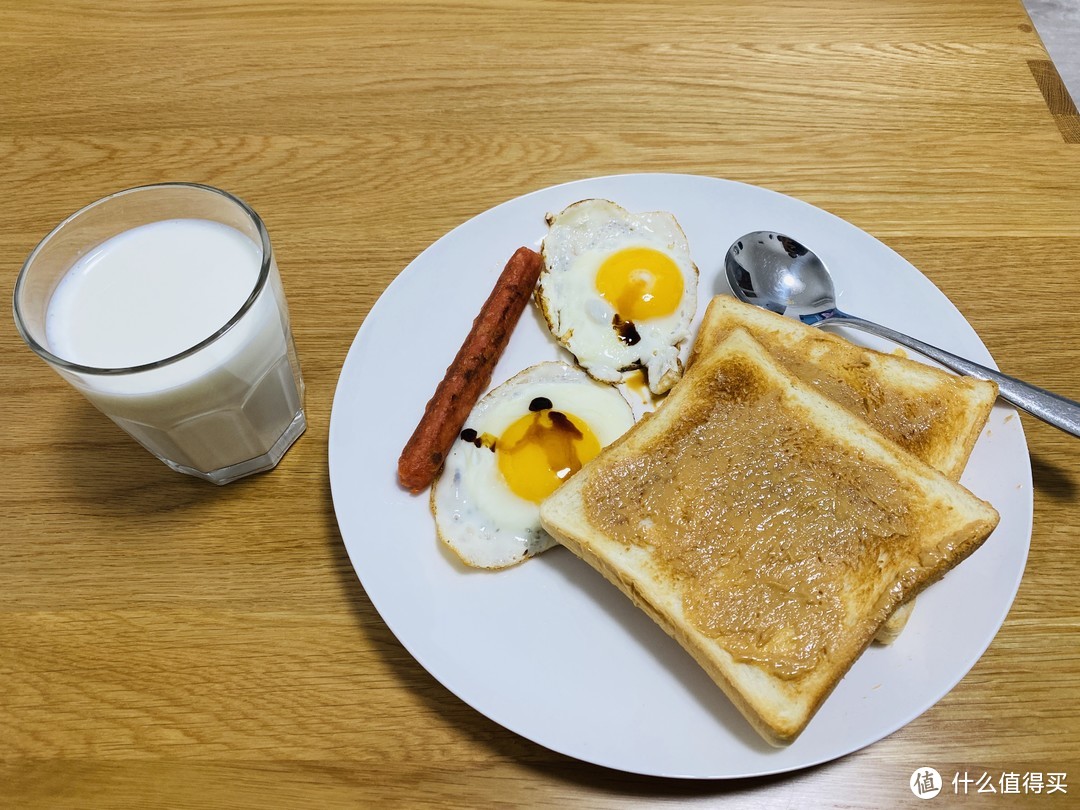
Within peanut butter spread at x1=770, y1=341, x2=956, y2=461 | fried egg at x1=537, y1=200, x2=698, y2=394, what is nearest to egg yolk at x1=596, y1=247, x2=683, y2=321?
Result: fried egg at x1=537, y1=200, x2=698, y2=394

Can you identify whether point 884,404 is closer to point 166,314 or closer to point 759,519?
point 759,519

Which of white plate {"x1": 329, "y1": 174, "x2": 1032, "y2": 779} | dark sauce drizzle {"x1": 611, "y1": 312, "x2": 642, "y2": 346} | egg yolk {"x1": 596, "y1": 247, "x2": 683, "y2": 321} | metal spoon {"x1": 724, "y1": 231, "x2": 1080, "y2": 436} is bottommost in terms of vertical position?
white plate {"x1": 329, "y1": 174, "x2": 1032, "y2": 779}

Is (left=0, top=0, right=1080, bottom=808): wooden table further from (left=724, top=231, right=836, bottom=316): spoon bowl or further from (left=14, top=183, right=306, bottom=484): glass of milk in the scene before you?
(left=724, top=231, right=836, bottom=316): spoon bowl

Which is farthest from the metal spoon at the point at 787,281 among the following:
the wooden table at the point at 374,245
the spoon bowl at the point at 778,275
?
the wooden table at the point at 374,245

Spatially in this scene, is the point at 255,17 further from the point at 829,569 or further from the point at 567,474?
the point at 829,569

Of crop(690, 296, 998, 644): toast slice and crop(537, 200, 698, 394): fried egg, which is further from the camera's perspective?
crop(537, 200, 698, 394): fried egg

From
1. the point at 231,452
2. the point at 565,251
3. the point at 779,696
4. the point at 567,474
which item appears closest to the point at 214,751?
→ the point at 231,452
